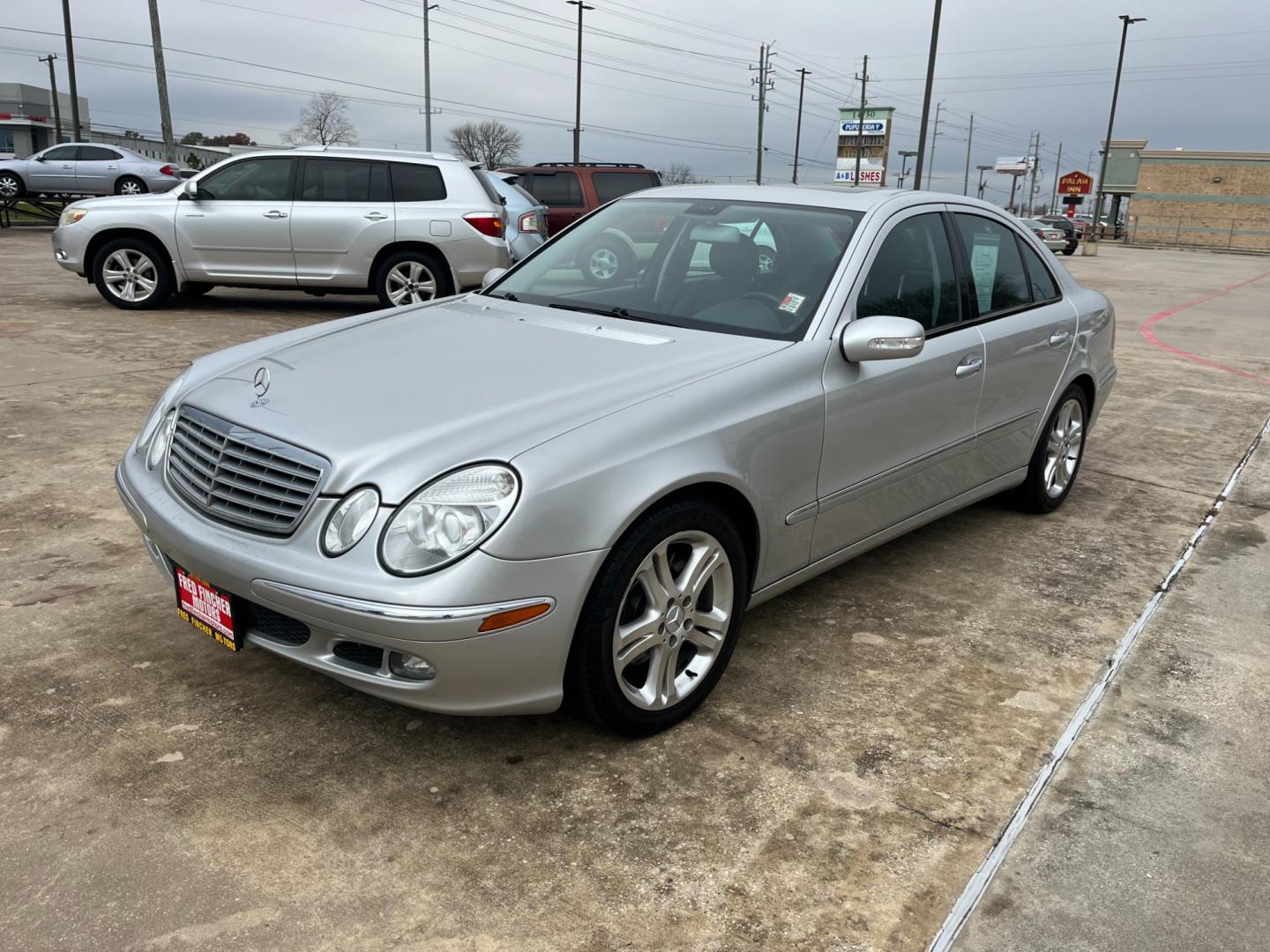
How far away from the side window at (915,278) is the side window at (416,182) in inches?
291

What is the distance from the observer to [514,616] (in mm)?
2529

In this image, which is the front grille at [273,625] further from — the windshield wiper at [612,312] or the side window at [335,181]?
the side window at [335,181]

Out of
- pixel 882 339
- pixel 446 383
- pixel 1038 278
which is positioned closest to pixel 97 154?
pixel 1038 278

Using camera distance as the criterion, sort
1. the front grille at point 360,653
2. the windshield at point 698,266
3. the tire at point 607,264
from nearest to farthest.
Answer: the front grille at point 360,653, the windshield at point 698,266, the tire at point 607,264

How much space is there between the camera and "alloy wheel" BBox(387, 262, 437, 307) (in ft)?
34.4

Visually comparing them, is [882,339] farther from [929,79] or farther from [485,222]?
[929,79]

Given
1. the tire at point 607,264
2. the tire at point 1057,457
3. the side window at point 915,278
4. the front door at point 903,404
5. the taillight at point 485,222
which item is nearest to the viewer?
the front door at point 903,404

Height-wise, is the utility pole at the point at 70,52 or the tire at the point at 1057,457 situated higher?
the utility pole at the point at 70,52

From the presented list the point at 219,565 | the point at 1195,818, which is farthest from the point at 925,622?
the point at 219,565

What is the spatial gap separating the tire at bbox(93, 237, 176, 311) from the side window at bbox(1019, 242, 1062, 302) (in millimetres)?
8720

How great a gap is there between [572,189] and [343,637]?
14.0 m

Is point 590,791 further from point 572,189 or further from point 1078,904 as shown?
point 572,189

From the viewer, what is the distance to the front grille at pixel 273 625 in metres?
2.70

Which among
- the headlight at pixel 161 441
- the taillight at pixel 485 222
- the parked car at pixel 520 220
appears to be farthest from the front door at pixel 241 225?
the headlight at pixel 161 441
